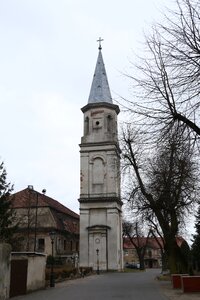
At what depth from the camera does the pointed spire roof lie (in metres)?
65.9

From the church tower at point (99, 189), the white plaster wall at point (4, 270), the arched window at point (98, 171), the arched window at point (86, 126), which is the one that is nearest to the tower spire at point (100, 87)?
the church tower at point (99, 189)

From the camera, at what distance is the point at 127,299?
64.3 feet

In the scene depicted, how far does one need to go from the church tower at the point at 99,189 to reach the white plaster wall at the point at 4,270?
37.8 m

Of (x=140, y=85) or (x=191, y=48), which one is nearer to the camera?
(x=191, y=48)

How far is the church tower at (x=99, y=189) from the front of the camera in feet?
193

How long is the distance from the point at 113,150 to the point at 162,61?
48615 mm

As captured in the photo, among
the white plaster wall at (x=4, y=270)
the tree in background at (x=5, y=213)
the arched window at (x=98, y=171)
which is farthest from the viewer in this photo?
the arched window at (x=98, y=171)

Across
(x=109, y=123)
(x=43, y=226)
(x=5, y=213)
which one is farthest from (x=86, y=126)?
A: (x=5, y=213)

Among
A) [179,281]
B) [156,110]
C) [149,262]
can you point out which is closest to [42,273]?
[179,281]

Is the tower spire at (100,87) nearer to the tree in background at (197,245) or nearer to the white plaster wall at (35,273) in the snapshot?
the tree in background at (197,245)

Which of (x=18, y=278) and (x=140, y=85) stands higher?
(x=140, y=85)

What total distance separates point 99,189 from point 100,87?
16158 mm

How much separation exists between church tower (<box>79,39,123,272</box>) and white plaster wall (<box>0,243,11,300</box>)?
37796 millimetres

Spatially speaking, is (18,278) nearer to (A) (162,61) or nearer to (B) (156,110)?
(B) (156,110)
